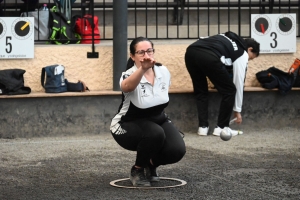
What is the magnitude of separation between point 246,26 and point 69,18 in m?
3.01

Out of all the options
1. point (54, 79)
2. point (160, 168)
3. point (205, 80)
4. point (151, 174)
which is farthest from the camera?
point (205, 80)

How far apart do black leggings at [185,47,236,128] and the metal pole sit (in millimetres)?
867

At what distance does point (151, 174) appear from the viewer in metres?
7.39

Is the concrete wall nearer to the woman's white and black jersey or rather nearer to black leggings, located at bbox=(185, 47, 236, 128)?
black leggings, located at bbox=(185, 47, 236, 128)

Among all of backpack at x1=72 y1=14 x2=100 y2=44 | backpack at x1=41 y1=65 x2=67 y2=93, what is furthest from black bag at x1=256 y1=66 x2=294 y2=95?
backpack at x1=41 y1=65 x2=67 y2=93

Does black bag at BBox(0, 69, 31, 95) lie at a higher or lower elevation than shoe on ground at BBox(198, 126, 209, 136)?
higher

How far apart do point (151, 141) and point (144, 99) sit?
376mm

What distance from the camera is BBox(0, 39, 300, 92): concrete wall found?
10648 millimetres

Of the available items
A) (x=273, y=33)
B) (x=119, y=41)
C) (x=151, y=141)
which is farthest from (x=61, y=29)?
(x=151, y=141)

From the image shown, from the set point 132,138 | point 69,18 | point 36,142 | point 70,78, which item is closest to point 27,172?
point 132,138

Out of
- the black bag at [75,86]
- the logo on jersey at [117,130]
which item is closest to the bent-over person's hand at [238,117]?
the black bag at [75,86]

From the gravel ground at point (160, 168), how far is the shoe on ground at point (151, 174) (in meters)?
0.10

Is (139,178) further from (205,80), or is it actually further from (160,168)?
(205,80)

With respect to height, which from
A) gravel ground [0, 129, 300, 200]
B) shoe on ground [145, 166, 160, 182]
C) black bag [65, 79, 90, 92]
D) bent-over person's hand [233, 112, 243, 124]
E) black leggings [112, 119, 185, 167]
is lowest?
gravel ground [0, 129, 300, 200]
